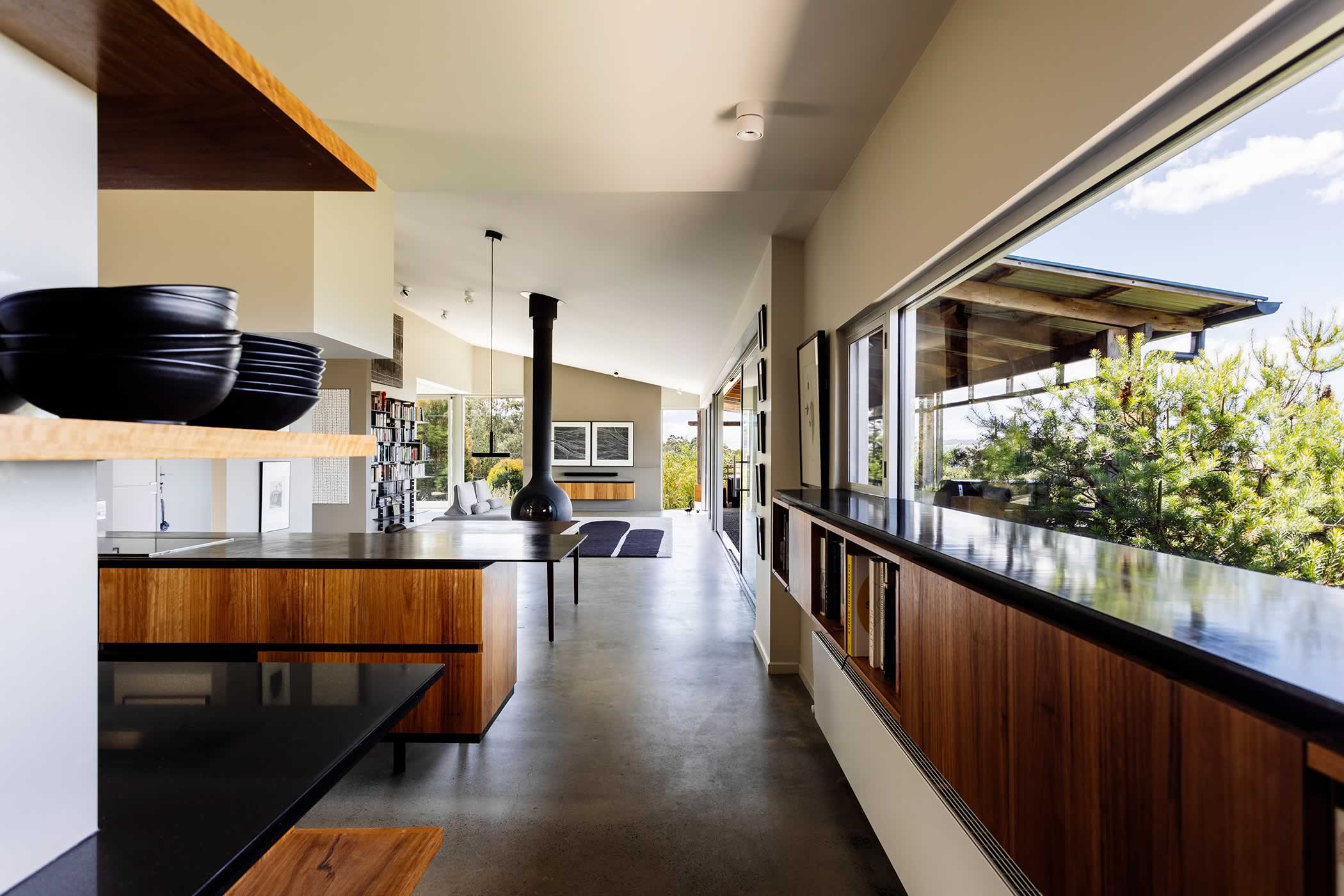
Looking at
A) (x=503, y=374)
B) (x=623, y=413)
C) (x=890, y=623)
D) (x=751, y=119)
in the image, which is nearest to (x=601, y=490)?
(x=623, y=413)

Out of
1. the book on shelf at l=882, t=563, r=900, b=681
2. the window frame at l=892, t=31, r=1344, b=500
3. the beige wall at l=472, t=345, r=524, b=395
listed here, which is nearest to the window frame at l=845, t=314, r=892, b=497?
the window frame at l=892, t=31, r=1344, b=500

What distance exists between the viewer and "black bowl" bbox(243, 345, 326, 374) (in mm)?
785

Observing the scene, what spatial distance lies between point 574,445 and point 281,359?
12.8m

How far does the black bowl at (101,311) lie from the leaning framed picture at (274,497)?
577 cm

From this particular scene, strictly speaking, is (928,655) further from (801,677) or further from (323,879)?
(801,677)

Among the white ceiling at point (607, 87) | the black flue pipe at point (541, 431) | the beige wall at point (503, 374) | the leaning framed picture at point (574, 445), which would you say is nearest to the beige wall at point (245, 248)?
the white ceiling at point (607, 87)

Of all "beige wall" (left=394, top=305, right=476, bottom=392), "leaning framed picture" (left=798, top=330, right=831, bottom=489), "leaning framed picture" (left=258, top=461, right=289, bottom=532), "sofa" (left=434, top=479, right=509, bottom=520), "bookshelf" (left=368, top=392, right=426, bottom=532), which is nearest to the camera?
"leaning framed picture" (left=798, top=330, right=831, bottom=489)

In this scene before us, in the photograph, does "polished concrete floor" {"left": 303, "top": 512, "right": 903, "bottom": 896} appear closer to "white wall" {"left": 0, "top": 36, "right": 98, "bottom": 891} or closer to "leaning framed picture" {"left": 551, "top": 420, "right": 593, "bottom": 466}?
"white wall" {"left": 0, "top": 36, "right": 98, "bottom": 891}

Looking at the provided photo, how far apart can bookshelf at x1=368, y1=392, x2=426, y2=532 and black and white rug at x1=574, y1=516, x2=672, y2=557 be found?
2.32 m

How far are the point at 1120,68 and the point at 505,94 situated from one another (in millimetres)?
1720

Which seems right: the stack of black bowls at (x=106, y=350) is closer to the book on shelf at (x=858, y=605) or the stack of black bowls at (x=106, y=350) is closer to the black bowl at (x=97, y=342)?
the black bowl at (x=97, y=342)

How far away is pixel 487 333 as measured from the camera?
1123cm

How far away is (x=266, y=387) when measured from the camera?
2.58 ft

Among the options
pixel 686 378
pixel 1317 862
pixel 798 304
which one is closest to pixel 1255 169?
pixel 1317 862
